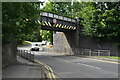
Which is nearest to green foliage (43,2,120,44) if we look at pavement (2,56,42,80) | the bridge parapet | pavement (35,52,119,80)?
the bridge parapet

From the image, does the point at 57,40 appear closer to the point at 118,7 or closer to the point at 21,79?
the point at 118,7

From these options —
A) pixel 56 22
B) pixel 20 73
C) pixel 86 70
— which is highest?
pixel 56 22

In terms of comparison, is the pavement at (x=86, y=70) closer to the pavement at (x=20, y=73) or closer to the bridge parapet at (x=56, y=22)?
the pavement at (x=20, y=73)

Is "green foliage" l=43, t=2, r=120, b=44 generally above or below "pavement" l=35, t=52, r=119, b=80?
above

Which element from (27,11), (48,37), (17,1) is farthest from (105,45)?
(48,37)

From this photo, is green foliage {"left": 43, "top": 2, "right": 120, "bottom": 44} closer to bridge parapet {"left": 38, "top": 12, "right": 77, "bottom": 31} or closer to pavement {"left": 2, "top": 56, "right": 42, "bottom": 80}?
bridge parapet {"left": 38, "top": 12, "right": 77, "bottom": 31}

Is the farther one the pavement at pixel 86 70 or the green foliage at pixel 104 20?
the green foliage at pixel 104 20

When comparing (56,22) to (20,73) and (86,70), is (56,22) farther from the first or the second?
(20,73)

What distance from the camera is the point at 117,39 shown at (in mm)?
28594

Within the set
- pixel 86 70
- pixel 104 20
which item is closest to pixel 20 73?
pixel 86 70

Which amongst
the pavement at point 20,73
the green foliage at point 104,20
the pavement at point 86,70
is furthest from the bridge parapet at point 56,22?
the pavement at point 20,73

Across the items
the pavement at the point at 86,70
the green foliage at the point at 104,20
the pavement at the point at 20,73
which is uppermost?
the green foliage at the point at 104,20

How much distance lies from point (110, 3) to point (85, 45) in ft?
35.0

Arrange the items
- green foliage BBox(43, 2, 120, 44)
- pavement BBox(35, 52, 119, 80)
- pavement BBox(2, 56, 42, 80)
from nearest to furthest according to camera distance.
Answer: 1. pavement BBox(2, 56, 42, 80)
2. pavement BBox(35, 52, 119, 80)
3. green foliage BBox(43, 2, 120, 44)
